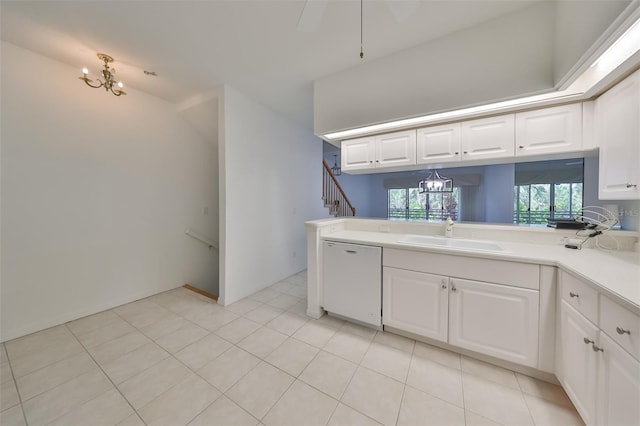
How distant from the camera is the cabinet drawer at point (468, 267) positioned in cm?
149

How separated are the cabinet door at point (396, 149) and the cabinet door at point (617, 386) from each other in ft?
5.81

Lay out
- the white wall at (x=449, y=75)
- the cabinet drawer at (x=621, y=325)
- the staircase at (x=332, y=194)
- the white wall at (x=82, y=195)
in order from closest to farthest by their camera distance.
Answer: the cabinet drawer at (x=621, y=325)
the white wall at (x=449, y=75)
the white wall at (x=82, y=195)
the staircase at (x=332, y=194)

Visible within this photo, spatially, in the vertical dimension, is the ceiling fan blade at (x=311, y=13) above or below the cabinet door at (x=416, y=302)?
above

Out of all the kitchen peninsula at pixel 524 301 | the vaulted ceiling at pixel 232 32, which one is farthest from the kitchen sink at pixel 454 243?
the vaulted ceiling at pixel 232 32

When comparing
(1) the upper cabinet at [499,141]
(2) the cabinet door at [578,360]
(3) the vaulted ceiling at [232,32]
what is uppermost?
(3) the vaulted ceiling at [232,32]

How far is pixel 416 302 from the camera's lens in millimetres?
1883

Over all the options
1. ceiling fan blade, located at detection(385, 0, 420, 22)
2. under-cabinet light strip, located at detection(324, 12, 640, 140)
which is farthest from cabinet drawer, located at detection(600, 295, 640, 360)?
ceiling fan blade, located at detection(385, 0, 420, 22)

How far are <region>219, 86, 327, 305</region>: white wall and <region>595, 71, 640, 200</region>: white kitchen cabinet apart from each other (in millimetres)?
3254

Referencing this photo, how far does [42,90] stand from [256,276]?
293 centimetres

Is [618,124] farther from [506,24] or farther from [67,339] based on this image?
[67,339]

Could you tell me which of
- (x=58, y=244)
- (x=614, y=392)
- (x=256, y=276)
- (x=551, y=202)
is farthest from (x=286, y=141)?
(x=551, y=202)

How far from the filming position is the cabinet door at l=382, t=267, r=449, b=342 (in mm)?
1777

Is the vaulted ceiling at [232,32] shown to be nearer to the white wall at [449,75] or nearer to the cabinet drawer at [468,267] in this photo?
the white wall at [449,75]

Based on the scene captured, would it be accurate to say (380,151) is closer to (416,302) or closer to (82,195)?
(416,302)
